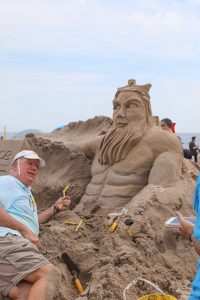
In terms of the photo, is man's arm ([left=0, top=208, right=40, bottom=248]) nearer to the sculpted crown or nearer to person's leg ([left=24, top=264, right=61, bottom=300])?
person's leg ([left=24, top=264, right=61, bottom=300])

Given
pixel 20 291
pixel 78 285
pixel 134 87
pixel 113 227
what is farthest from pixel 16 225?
pixel 134 87

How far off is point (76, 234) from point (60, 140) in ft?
7.65

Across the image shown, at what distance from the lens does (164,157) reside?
4688mm

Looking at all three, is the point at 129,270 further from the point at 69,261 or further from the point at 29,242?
the point at 29,242

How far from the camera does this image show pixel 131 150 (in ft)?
16.0

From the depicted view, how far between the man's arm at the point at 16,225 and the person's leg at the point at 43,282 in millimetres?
272

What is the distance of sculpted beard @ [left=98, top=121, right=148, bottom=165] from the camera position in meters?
4.84

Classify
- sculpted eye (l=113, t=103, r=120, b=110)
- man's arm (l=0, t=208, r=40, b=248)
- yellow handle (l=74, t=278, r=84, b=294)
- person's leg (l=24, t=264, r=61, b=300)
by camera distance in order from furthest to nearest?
sculpted eye (l=113, t=103, r=120, b=110)
yellow handle (l=74, t=278, r=84, b=294)
man's arm (l=0, t=208, r=40, b=248)
person's leg (l=24, t=264, r=61, b=300)

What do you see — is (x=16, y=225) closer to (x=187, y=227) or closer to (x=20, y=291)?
(x=20, y=291)

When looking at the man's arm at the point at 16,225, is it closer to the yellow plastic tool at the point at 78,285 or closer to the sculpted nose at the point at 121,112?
the yellow plastic tool at the point at 78,285

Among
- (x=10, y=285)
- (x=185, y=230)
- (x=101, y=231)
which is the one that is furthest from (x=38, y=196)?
(x=185, y=230)

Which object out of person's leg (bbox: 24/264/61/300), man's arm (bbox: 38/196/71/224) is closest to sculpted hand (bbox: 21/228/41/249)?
person's leg (bbox: 24/264/61/300)

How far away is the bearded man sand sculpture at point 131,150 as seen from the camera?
4.81 m

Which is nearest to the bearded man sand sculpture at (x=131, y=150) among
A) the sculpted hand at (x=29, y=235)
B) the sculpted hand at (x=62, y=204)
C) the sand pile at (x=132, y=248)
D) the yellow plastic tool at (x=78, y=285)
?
the sand pile at (x=132, y=248)
